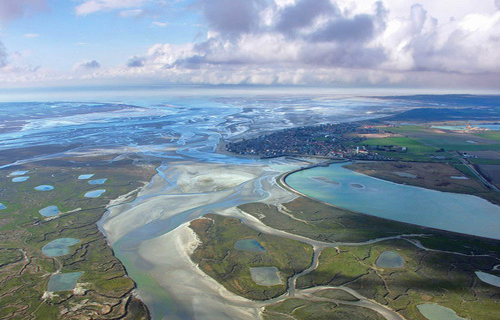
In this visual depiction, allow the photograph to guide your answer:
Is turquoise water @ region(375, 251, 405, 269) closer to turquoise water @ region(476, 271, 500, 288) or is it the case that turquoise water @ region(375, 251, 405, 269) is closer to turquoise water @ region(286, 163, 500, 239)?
turquoise water @ region(476, 271, 500, 288)

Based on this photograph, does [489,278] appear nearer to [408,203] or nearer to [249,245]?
[408,203]

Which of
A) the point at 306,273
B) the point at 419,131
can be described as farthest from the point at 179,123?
the point at 306,273

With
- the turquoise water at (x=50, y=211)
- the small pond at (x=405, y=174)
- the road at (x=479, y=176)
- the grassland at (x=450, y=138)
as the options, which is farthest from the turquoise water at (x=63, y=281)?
the grassland at (x=450, y=138)

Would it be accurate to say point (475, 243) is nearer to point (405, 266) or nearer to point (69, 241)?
point (405, 266)

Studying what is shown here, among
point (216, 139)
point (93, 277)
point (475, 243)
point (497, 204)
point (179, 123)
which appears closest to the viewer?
point (93, 277)

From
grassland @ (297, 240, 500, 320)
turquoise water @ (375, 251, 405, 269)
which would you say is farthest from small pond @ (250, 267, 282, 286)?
turquoise water @ (375, 251, 405, 269)

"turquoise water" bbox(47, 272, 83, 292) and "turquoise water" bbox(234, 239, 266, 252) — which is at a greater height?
"turquoise water" bbox(234, 239, 266, 252)
